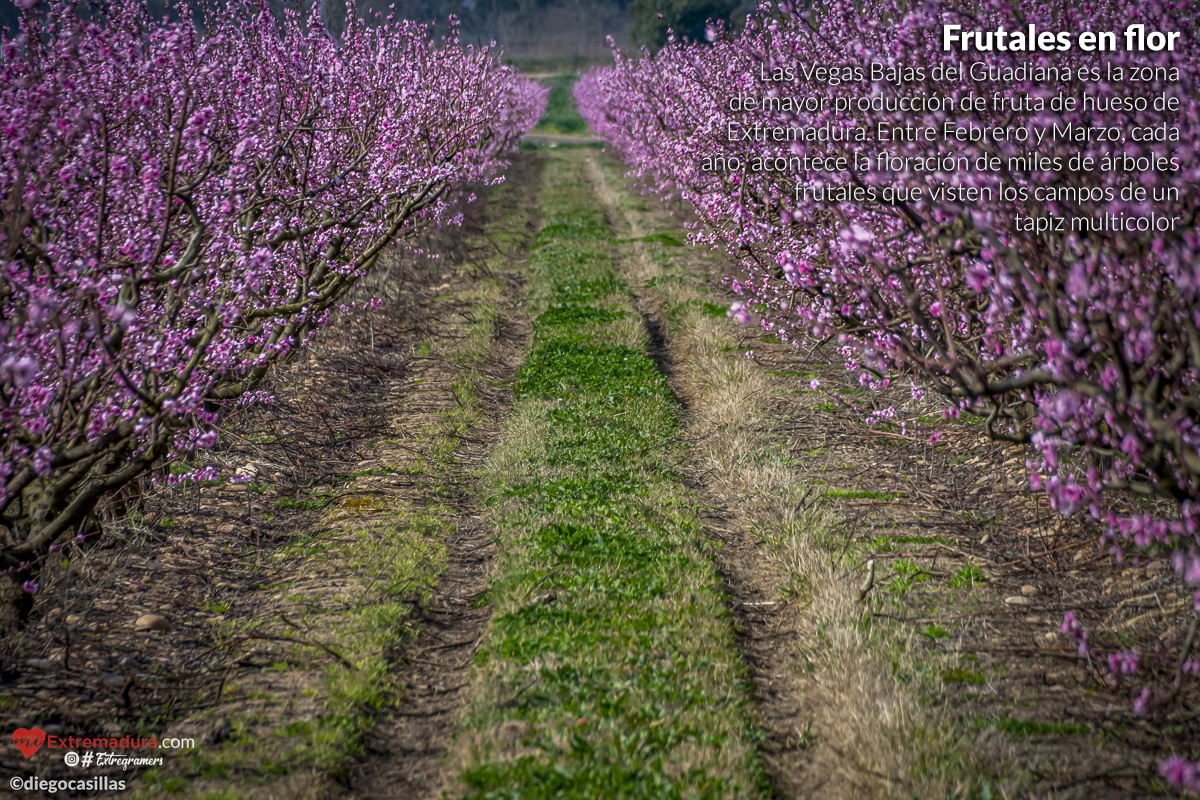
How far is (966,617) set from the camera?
15.8ft

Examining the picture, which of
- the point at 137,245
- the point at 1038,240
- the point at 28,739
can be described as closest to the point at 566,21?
the point at 137,245

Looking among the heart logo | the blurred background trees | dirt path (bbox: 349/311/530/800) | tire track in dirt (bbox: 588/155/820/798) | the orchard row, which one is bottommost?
tire track in dirt (bbox: 588/155/820/798)

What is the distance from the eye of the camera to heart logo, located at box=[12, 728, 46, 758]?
3.88 meters

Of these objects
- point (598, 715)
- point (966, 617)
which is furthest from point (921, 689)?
point (598, 715)

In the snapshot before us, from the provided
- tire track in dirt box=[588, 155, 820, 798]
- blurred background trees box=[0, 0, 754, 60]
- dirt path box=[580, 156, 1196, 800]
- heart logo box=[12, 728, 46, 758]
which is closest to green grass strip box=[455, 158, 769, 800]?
tire track in dirt box=[588, 155, 820, 798]

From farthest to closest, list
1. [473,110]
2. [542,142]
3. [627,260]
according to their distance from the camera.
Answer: [542,142] → [627,260] → [473,110]

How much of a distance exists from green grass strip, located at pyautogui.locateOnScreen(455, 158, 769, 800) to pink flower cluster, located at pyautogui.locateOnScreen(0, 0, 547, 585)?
7.94ft

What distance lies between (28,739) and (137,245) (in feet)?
10.4

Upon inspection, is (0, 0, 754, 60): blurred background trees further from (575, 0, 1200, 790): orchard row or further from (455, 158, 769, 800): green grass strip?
(575, 0, 1200, 790): orchard row

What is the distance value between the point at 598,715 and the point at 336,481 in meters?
3.98

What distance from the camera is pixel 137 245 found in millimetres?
5406

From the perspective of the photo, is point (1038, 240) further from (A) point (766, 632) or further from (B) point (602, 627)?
(B) point (602, 627)

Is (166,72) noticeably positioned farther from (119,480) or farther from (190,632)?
(190,632)

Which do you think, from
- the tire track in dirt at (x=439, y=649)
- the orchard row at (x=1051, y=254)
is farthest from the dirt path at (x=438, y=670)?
the orchard row at (x=1051, y=254)
